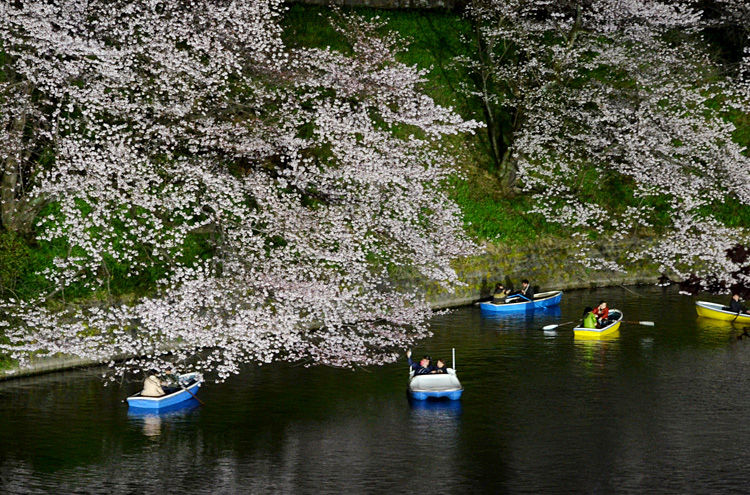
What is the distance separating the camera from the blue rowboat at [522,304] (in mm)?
41188

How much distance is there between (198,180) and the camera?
31.2 meters

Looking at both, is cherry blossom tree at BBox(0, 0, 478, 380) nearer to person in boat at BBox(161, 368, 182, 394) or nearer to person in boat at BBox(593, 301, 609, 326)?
person in boat at BBox(161, 368, 182, 394)

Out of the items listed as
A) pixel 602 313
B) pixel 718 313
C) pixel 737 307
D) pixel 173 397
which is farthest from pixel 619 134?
pixel 173 397

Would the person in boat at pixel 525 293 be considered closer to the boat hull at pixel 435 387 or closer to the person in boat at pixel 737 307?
the person in boat at pixel 737 307

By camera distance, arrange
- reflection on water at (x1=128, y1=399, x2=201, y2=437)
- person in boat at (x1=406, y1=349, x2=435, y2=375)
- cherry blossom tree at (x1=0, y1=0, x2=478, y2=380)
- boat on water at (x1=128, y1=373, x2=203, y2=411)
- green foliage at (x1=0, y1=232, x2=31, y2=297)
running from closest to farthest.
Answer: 1. reflection on water at (x1=128, y1=399, x2=201, y2=437)
2. boat on water at (x1=128, y1=373, x2=203, y2=411)
3. person in boat at (x1=406, y1=349, x2=435, y2=375)
4. cherry blossom tree at (x1=0, y1=0, x2=478, y2=380)
5. green foliage at (x1=0, y1=232, x2=31, y2=297)

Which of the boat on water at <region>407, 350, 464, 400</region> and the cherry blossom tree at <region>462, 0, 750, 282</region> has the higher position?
the cherry blossom tree at <region>462, 0, 750, 282</region>

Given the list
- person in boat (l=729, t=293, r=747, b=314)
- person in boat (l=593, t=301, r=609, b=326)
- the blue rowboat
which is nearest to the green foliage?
the blue rowboat

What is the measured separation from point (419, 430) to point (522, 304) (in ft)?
52.1

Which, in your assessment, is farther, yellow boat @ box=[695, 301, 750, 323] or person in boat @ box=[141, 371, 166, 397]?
yellow boat @ box=[695, 301, 750, 323]

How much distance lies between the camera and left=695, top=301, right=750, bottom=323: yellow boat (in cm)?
3869

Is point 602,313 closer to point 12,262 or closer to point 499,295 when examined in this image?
point 499,295

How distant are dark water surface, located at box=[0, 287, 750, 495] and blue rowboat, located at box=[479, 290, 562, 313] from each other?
5.84 m

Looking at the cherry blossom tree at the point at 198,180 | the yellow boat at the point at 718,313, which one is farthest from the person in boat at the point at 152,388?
the yellow boat at the point at 718,313

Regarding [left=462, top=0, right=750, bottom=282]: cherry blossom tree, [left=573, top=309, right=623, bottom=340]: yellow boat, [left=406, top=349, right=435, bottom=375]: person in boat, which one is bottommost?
[left=406, top=349, right=435, bottom=375]: person in boat
